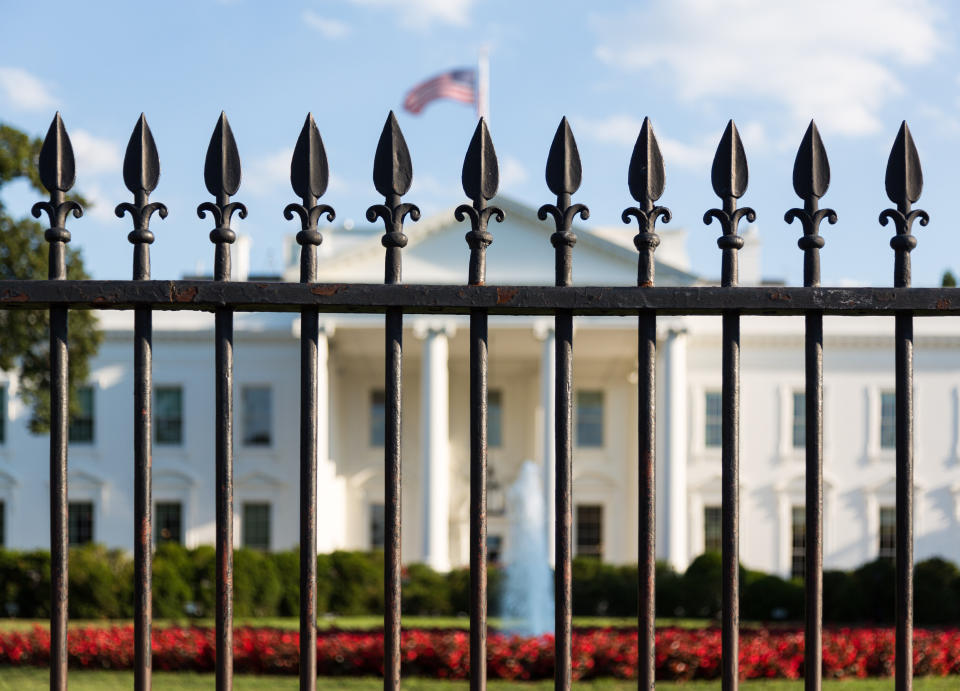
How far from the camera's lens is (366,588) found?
23.0 metres

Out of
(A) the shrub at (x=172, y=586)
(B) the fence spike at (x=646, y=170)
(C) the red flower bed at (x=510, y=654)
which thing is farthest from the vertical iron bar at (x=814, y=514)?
(A) the shrub at (x=172, y=586)

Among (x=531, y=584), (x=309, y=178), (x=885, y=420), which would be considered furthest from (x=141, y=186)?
(x=885, y=420)

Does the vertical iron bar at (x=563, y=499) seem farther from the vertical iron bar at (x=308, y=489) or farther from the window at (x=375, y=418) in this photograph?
the window at (x=375, y=418)

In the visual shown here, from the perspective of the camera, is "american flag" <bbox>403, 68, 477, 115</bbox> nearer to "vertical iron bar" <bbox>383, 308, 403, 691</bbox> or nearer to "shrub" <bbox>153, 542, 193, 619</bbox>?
"shrub" <bbox>153, 542, 193, 619</bbox>

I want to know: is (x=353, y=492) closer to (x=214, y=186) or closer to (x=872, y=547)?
(x=872, y=547)

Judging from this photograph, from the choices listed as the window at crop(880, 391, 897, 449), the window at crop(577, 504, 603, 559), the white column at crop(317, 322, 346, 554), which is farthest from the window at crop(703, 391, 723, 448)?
the white column at crop(317, 322, 346, 554)

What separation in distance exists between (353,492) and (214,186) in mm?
33369

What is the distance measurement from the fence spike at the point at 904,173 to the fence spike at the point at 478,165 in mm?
900

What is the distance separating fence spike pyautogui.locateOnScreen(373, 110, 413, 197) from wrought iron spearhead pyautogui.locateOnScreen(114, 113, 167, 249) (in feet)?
1.65

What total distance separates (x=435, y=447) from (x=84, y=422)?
11491mm

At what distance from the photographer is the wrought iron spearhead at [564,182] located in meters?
2.48

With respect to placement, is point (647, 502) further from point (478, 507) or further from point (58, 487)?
point (58, 487)

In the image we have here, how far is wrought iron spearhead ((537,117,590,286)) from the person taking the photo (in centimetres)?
248

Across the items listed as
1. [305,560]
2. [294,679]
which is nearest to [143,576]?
[305,560]
